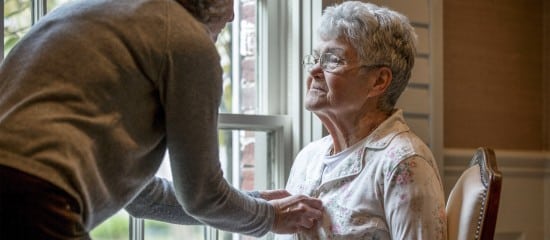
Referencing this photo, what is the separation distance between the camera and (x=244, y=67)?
2.34 m

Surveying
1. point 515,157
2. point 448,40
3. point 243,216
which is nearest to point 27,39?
point 243,216

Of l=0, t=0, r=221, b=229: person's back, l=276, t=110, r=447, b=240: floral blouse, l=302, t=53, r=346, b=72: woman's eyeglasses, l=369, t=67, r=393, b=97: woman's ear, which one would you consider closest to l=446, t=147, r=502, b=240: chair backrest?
l=276, t=110, r=447, b=240: floral blouse

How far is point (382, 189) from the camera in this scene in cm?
179

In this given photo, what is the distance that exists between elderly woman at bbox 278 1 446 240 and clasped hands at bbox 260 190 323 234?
0.08 ft

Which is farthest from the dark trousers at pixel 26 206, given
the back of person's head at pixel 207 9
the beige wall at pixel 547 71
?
Answer: the beige wall at pixel 547 71

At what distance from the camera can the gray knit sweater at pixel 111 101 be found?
4.33ft

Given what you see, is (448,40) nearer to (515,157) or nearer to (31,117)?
(515,157)

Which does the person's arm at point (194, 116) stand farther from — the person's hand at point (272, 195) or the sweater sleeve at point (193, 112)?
the person's hand at point (272, 195)

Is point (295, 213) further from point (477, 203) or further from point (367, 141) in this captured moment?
point (477, 203)

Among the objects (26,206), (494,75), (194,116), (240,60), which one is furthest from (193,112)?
(494,75)

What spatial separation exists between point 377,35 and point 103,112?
0.75 meters

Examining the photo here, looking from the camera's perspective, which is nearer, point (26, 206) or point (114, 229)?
point (26, 206)

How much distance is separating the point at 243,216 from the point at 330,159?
1.25ft

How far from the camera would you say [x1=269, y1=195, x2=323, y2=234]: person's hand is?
5.97 ft
